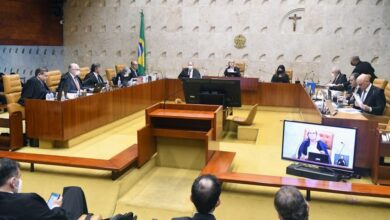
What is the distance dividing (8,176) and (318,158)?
134 inches

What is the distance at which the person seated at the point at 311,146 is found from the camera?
16.1ft

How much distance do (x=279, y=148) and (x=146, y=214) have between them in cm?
290

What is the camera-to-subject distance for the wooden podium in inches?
222

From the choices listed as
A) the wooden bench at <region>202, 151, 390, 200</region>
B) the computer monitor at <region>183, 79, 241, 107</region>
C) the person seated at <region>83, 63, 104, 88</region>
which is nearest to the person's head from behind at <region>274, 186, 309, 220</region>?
the wooden bench at <region>202, 151, 390, 200</region>

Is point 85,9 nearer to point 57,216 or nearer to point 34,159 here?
point 34,159

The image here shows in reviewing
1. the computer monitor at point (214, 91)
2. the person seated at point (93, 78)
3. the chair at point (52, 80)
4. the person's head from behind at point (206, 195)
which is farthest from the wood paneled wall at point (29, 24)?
the person's head from behind at point (206, 195)

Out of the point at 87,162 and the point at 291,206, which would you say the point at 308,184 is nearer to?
the point at 291,206

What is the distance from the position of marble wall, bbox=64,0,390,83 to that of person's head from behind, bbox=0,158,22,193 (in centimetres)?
1029

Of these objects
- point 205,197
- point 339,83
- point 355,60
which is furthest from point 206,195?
point 355,60

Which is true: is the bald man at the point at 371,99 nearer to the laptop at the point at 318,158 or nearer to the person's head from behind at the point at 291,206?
the laptop at the point at 318,158

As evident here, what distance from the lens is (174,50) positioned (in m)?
13.2

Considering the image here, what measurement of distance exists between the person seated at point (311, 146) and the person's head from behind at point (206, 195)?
265 cm

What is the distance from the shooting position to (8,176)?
2814 millimetres

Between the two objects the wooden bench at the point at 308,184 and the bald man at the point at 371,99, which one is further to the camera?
the bald man at the point at 371,99
